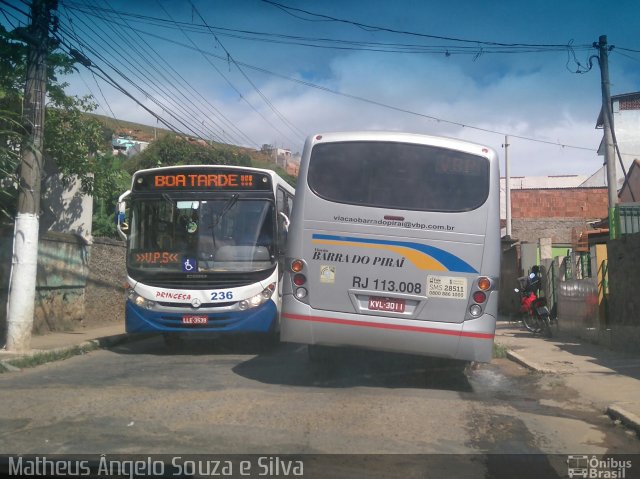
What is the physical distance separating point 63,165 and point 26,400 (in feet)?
25.6

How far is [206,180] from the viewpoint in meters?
10.8

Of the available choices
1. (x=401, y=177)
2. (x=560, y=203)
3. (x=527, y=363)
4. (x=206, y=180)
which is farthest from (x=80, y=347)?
(x=560, y=203)

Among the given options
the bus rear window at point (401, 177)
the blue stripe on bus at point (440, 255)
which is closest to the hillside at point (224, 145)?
the bus rear window at point (401, 177)

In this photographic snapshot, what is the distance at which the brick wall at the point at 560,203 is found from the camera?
116 feet

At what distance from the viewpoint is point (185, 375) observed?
858 centimetres

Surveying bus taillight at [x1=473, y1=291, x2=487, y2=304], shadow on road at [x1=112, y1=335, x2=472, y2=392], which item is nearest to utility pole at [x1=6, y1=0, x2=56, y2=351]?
shadow on road at [x1=112, y1=335, x2=472, y2=392]

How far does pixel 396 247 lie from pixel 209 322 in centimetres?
395

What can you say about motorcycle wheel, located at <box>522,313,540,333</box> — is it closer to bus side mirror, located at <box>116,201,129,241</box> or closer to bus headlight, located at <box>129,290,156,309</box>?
bus headlight, located at <box>129,290,156,309</box>

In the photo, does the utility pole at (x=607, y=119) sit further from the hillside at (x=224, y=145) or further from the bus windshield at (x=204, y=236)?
the hillside at (x=224, y=145)

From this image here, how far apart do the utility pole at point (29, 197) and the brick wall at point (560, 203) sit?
1209 inches

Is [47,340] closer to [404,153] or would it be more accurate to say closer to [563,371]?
[404,153]

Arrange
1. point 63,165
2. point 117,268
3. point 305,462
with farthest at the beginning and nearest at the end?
point 117,268 → point 63,165 → point 305,462

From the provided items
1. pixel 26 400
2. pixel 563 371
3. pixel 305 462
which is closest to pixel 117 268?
pixel 26 400

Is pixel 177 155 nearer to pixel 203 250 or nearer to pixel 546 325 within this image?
pixel 203 250
